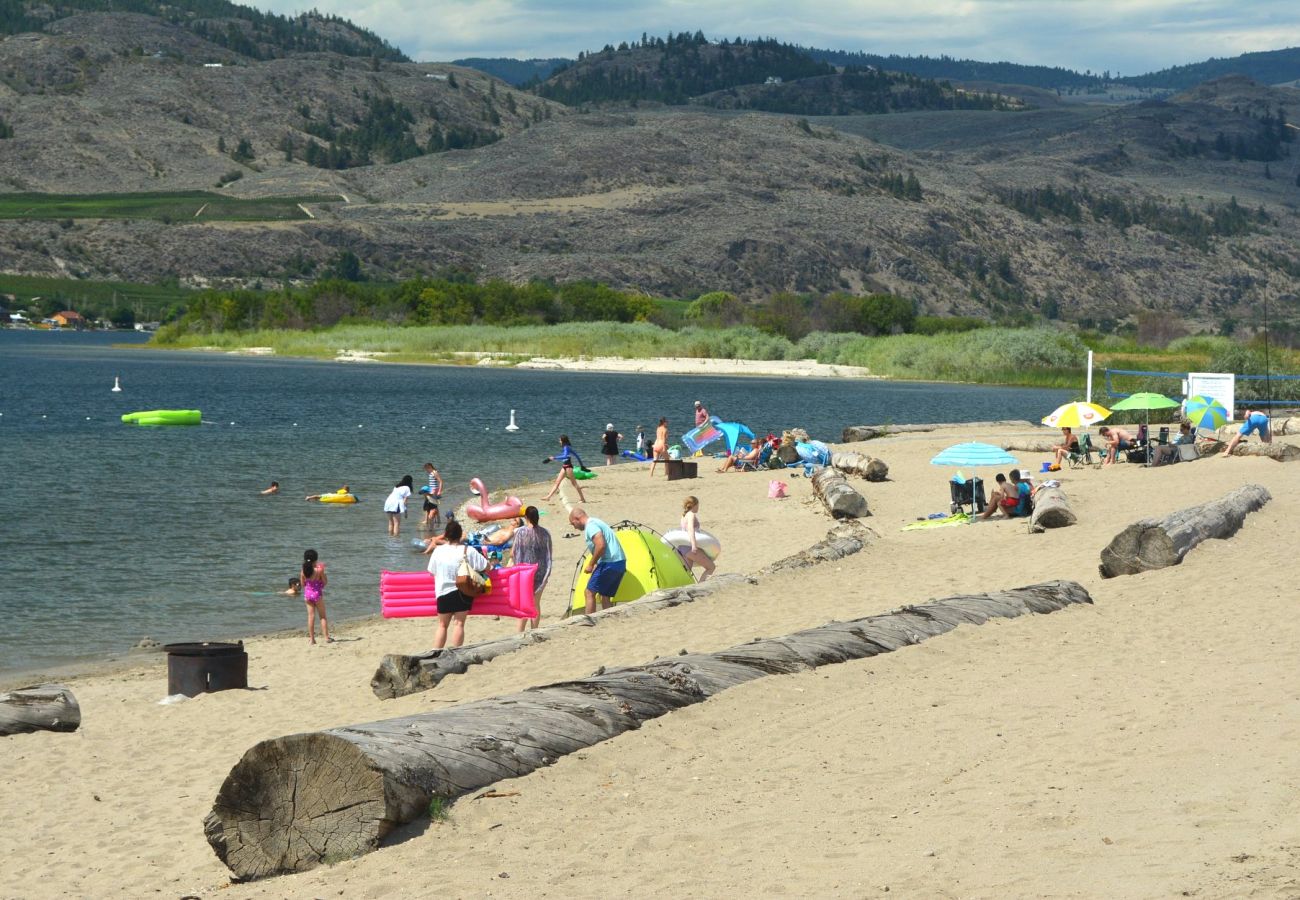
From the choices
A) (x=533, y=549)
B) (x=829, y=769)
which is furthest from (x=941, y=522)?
(x=829, y=769)

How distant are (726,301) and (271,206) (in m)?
82.5

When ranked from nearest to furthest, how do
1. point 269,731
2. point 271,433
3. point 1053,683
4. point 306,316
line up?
1. point 1053,683
2. point 269,731
3. point 271,433
4. point 306,316

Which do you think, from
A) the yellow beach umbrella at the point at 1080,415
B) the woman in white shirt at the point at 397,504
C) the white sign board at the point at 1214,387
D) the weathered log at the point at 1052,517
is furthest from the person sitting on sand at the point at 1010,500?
the white sign board at the point at 1214,387

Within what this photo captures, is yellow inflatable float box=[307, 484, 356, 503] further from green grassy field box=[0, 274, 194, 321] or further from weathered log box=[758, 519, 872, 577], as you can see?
green grassy field box=[0, 274, 194, 321]

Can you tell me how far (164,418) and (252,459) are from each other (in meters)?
12.4

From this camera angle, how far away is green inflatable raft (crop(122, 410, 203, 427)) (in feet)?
166

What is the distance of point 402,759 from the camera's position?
25.4 feet

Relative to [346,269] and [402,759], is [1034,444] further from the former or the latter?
[346,269]

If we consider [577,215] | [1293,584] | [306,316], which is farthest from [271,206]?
[1293,584]

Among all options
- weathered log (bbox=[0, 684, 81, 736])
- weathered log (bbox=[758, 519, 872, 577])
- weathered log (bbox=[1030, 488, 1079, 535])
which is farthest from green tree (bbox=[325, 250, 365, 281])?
weathered log (bbox=[0, 684, 81, 736])

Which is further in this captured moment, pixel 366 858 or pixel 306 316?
pixel 306 316

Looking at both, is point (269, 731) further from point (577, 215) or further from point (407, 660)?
point (577, 215)

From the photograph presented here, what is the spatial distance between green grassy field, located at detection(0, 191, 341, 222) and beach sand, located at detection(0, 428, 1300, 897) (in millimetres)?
173826

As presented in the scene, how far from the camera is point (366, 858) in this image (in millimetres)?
7379
